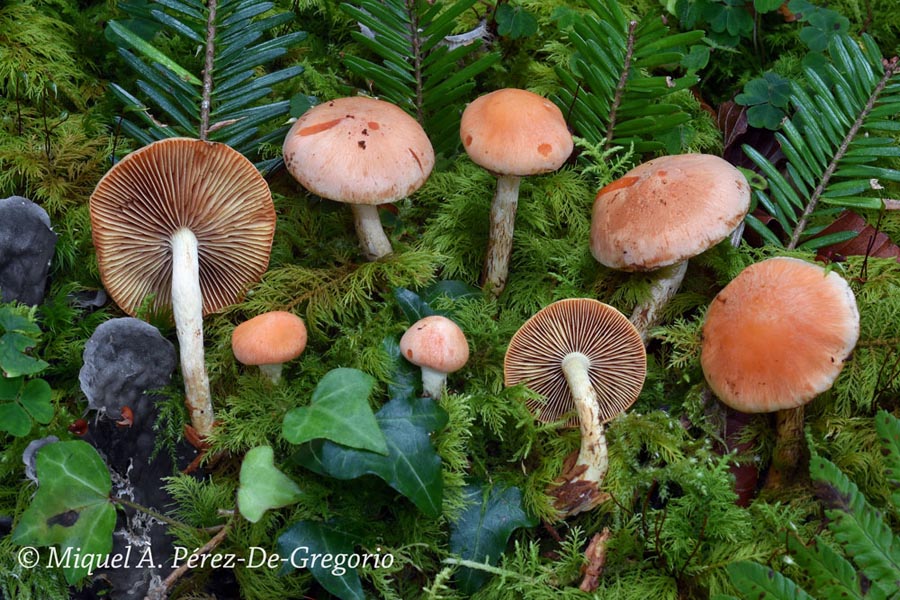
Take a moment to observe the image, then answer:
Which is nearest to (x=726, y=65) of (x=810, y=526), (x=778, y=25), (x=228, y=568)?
(x=778, y=25)

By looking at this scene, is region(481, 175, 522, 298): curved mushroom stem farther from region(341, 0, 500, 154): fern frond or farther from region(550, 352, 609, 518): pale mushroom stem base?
region(550, 352, 609, 518): pale mushroom stem base

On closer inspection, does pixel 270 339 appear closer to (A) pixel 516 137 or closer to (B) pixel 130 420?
(B) pixel 130 420

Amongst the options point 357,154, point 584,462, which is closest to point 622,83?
point 357,154

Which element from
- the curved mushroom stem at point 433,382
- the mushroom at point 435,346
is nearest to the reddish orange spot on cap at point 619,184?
the mushroom at point 435,346

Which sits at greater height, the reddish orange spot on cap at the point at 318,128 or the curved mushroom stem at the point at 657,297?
the reddish orange spot on cap at the point at 318,128

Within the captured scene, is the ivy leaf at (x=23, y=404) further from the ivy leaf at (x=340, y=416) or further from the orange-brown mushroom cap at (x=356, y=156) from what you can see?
the orange-brown mushroom cap at (x=356, y=156)

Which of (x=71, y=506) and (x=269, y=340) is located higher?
(x=269, y=340)
